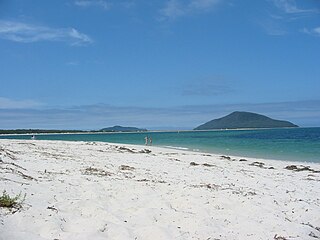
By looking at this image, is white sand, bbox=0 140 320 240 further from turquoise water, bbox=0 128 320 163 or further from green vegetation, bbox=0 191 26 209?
turquoise water, bbox=0 128 320 163

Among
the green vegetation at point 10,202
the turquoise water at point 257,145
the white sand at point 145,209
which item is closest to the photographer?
the white sand at point 145,209

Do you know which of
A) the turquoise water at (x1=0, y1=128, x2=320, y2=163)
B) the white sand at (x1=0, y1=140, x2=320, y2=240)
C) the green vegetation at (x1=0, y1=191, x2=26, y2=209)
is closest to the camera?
the white sand at (x1=0, y1=140, x2=320, y2=240)

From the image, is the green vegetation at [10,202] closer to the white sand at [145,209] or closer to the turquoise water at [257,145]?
the white sand at [145,209]

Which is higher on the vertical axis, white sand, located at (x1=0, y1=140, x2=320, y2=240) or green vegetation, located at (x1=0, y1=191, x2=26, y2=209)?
green vegetation, located at (x1=0, y1=191, x2=26, y2=209)

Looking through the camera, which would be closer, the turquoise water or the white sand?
the white sand

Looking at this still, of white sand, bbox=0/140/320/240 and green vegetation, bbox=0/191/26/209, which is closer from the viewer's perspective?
white sand, bbox=0/140/320/240

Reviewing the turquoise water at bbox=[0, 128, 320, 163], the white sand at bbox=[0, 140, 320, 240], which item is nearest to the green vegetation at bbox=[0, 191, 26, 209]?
the white sand at bbox=[0, 140, 320, 240]

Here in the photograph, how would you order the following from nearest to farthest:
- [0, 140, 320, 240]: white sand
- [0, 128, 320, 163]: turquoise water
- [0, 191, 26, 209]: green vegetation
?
[0, 140, 320, 240]: white sand, [0, 191, 26, 209]: green vegetation, [0, 128, 320, 163]: turquoise water

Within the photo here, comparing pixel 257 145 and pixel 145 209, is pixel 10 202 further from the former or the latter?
pixel 257 145

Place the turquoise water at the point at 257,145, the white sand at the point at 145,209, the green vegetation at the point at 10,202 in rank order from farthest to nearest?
the turquoise water at the point at 257,145 → the green vegetation at the point at 10,202 → the white sand at the point at 145,209

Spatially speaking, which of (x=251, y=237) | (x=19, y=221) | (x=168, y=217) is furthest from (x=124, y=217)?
(x=251, y=237)

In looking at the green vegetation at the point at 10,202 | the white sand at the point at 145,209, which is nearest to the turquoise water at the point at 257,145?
the white sand at the point at 145,209

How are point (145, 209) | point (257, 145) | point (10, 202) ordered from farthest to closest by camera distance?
point (257, 145) → point (145, 209) → point (10, 202)

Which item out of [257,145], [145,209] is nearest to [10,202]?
[145,209]
